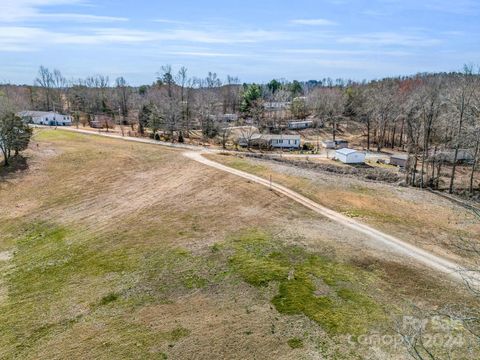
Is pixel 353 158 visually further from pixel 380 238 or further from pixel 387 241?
pixel 387 241

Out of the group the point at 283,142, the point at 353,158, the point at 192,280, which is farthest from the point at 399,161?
the point at 192,280

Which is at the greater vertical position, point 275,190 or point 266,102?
point 266,102

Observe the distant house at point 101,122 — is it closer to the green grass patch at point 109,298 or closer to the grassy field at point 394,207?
the grassy field at point 394,207

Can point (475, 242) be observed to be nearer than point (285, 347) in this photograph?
No

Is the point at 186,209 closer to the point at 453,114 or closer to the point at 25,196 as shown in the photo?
the point at 25,196

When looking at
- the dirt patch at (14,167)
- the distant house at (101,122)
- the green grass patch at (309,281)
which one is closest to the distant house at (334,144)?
the distant house at (101,122)

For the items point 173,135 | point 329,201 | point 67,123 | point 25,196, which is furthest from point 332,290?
point 67,123
